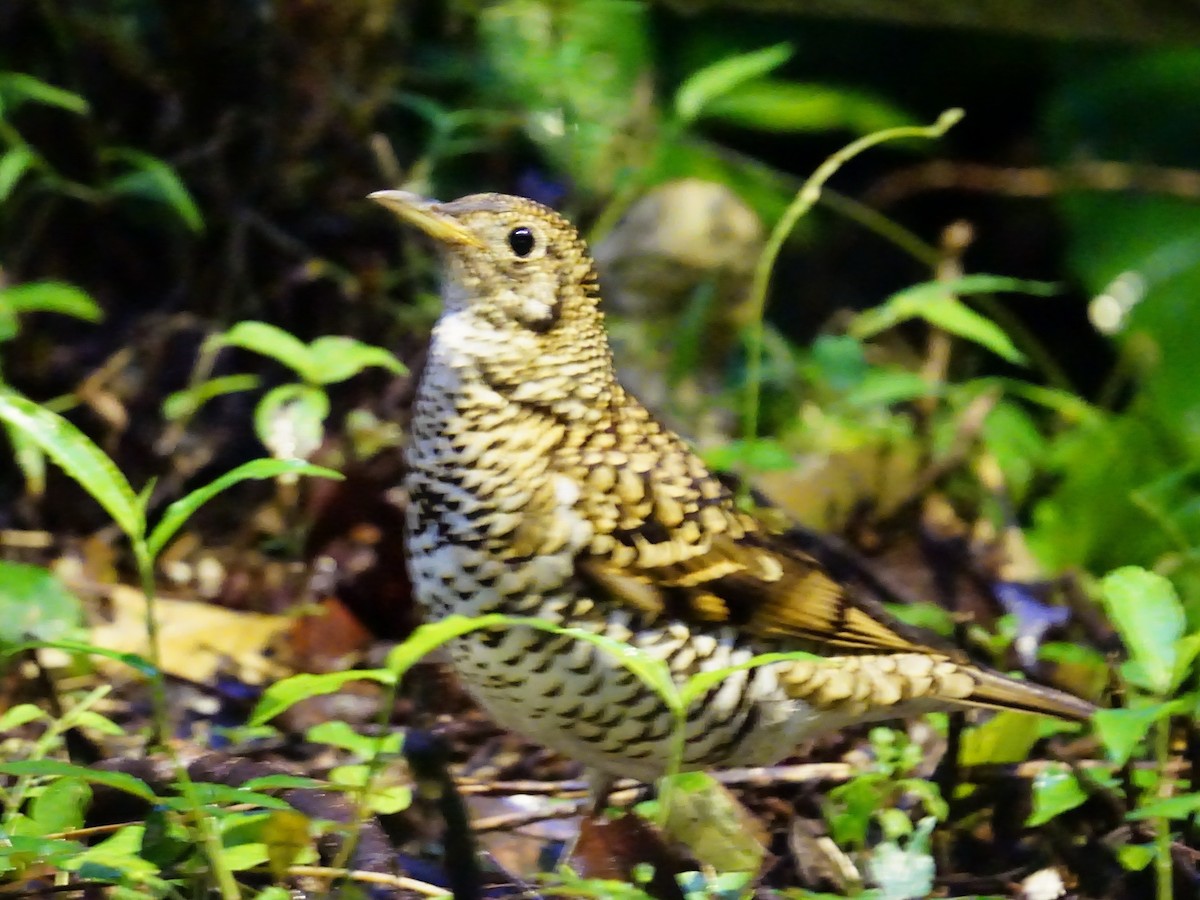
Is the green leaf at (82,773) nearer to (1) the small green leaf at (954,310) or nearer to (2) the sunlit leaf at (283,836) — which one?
(2) the sunlit leaf at (283,836)

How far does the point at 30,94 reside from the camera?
3430mm

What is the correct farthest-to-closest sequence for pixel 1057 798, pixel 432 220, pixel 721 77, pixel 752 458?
pixel 721 77 → pixel 752 458 → pixel 432 220 → pixel 1057 798

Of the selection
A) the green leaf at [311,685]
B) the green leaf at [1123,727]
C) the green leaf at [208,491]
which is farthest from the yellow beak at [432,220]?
the green leaf at [1123,727]

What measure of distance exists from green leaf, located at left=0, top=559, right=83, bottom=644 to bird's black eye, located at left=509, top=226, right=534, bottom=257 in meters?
1.05

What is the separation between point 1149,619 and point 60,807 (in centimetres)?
137

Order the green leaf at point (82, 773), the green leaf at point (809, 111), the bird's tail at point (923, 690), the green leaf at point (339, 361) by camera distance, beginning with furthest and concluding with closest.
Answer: the green leaf at point (809, 111), the green leaf at point (339, 361), the bird's tail at point (923, 690), the green leaf at point (82, 773)

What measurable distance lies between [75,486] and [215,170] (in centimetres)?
93

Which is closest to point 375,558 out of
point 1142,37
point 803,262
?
point 1142,37

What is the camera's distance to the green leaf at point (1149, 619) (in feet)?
6.14

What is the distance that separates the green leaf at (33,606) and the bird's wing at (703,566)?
3.38ft

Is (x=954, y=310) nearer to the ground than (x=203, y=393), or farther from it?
farther from it

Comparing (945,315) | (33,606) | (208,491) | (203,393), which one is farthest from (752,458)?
Answer: (208,491)

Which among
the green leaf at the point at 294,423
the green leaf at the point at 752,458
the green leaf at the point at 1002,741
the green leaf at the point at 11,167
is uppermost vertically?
the green leaf at the point at 11,167

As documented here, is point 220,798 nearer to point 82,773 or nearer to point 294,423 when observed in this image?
point 82,773
